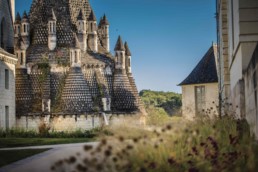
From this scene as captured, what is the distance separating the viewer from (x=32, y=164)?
→ 54.5 feet

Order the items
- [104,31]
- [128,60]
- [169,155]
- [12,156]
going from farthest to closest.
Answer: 1. [104,31]
2. [128,60]
3. [12,156]
4. [169,155]

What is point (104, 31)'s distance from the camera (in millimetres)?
58250

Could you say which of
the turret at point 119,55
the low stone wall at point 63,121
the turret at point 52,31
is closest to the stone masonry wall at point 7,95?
the low stone wall at point 63,121

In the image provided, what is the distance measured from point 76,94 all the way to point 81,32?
669cm

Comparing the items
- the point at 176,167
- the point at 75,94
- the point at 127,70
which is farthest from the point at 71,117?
the point at 176,167

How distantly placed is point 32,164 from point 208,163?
8.08 metres

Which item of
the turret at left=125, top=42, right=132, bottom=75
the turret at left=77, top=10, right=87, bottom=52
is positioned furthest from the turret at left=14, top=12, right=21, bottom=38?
the turret at left=125, top=42, right=132, bottom=75

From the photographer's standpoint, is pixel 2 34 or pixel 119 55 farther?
pixel 119 55

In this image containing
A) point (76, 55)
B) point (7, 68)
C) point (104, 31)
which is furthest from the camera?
point (104, 31)

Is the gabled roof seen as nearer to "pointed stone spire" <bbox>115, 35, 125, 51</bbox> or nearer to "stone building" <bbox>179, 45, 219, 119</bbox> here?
"stone building" <bbox>179, 45, 219, 119</bbox>

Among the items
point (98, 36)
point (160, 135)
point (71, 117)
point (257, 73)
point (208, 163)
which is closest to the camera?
point (208, 163)

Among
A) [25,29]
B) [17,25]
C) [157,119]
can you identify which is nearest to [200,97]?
[25,29]

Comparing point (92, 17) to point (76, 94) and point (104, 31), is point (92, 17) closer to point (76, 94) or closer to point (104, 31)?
point (104, 31)

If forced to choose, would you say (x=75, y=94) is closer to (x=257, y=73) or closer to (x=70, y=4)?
(x=70, y=4)
